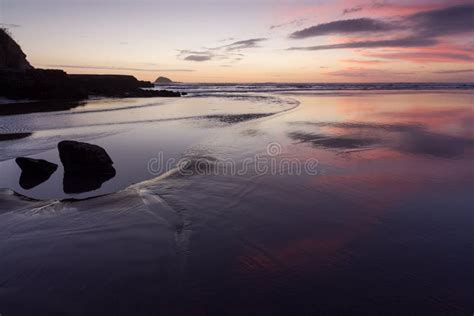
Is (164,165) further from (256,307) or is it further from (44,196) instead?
(256,307)

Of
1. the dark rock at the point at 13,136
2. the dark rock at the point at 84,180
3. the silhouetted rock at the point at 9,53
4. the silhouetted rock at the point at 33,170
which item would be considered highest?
the silhouetted rock at the point at 9,53

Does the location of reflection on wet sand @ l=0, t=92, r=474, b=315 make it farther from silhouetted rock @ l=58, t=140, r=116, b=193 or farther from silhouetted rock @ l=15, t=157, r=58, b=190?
silhouetted rock @ l=15, t=157, r=58, b=190

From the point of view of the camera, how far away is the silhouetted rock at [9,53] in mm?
43500

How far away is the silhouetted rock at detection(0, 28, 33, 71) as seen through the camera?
43500mm

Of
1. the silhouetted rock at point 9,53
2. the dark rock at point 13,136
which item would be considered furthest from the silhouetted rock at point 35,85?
the dark rock at point 13,136

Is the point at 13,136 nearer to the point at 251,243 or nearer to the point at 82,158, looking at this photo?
the point at 82,158

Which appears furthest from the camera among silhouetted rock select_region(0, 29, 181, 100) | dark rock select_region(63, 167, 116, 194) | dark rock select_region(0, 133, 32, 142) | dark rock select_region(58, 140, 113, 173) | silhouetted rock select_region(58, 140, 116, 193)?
silhouetted rock select_region(0, 29, 181, 100)

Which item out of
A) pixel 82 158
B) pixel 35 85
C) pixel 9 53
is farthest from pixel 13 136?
pixel 9 53

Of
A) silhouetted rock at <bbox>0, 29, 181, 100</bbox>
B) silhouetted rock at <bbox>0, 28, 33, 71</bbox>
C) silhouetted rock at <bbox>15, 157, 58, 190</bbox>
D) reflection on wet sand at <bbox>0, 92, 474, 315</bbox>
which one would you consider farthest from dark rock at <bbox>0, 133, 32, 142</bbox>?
silhouetted rock at <bbox>0, 28, 33, 71</bbox>

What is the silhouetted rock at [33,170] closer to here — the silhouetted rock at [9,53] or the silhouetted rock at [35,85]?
the silhouetted rock at [35,85]

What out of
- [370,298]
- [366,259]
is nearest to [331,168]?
[366,259]

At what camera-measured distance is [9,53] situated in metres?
44.7

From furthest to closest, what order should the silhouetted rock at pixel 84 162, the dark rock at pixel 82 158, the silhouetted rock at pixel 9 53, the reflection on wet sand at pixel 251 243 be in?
the silhouetted rock at pixel 9 53
the dark rock at pixel 82 158
the silhouetted rock at pixel 84 162
the reflection on wet sand at pixel 251 243

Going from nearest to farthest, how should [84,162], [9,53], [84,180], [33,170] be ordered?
1. [84,180]
2. [33,170]
3. [84,162]
4. [9,53]
